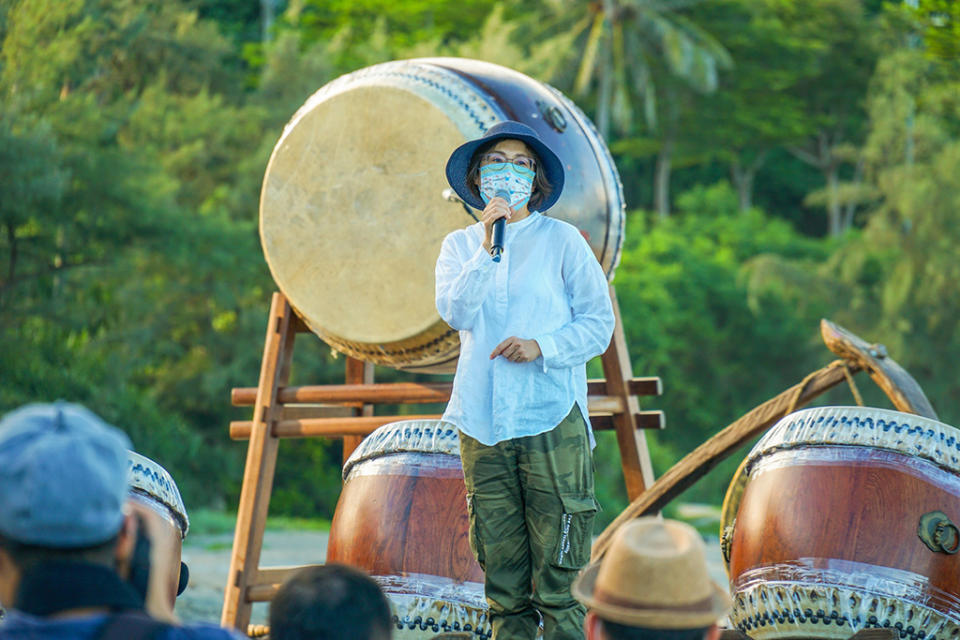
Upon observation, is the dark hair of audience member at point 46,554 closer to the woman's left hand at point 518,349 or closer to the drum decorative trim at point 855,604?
the woman's left hand at point 518,349

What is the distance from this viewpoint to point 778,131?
34938 mm

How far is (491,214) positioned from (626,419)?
2.35m

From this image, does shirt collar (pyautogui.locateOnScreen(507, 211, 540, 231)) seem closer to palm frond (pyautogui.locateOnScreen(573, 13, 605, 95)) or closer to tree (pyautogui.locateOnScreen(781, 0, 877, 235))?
palm frond (pyautogui.locateOnScreen(573, 13, 605, 95))

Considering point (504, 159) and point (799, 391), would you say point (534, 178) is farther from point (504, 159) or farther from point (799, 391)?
point (799, 391)

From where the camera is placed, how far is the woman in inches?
134

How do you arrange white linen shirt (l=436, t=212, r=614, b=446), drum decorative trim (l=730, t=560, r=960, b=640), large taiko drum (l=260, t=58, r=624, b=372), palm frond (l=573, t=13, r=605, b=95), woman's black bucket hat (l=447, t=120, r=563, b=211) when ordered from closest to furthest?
white linen shirt (l=436, t=212, r=614, b=446) < woman's black bucket hat (l=447, t=120, r=563, b=211) < drum decorative trim (l=730, t=560, r=960, b=640) < large taiko drum (l=260, t=58, r=624, b=372) < palm frond (l=573, t=13, r=605, b=95)

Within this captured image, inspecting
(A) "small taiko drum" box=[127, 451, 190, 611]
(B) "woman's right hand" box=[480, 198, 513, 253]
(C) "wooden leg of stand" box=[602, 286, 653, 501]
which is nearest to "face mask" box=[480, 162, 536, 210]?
(B) "woman's right hand" box=[480, 198, 513, 253]

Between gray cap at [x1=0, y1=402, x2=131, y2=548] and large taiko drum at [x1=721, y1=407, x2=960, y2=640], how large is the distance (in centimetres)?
234

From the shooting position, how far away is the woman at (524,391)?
3.39 metres

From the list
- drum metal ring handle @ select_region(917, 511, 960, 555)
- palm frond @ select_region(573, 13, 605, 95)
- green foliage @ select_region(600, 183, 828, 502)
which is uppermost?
palm frond @ select_region(573, 13, 605, 95)

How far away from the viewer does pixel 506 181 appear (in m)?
3.48

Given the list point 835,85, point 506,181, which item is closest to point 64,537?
point 506,181

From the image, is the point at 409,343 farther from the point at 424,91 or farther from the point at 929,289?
the point at 929,289

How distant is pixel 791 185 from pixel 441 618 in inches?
1390
